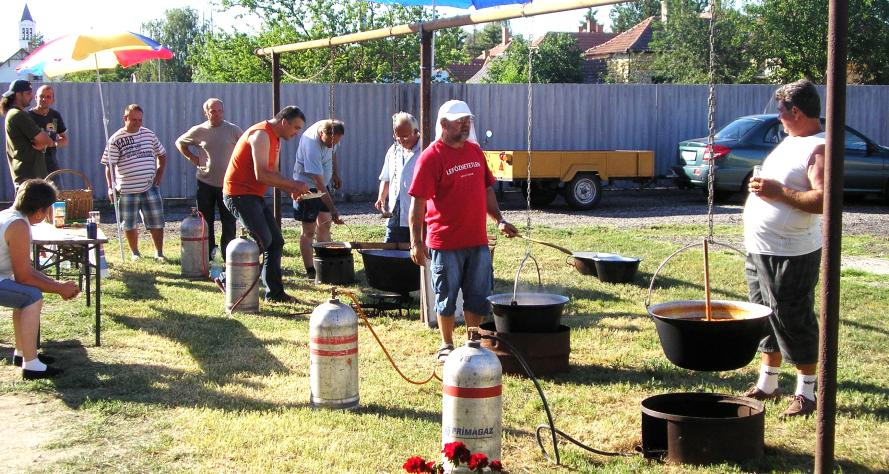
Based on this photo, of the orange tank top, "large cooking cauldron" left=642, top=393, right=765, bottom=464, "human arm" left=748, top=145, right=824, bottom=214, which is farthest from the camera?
the orange tank top

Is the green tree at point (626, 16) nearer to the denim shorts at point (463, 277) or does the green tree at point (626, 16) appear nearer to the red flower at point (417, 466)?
the denim shorts at point (463, 277)

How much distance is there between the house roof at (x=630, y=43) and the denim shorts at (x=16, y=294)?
147 feet

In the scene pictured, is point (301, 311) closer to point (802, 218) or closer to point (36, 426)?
point (36, 426)

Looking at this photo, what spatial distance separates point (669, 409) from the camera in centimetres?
548

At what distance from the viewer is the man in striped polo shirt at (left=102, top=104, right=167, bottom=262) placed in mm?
11438

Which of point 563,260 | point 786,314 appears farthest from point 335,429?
point 563,260

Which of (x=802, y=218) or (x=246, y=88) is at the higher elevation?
(x=246, y=88)

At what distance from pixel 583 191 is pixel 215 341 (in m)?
11.5

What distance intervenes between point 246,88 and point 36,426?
14323 millimetres

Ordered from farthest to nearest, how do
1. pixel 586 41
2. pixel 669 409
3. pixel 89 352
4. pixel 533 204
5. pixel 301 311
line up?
pixel 586 41
pixel 533 204
pixel 301 311
pixel 89 352
pixel 669 409

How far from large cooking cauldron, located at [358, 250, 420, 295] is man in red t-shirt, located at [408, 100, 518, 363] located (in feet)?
6.38

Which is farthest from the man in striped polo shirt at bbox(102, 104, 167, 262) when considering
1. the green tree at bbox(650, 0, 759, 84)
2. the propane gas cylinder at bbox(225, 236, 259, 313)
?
the green tree at bbox(650, 0, 759, 84)

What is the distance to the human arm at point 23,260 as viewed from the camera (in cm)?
646

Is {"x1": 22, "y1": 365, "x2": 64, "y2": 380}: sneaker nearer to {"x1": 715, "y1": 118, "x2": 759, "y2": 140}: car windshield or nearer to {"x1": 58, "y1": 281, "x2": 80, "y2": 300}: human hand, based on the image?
{"x1": 58, "y1": 281, "x2": 80, "y2": 300}: human hand
